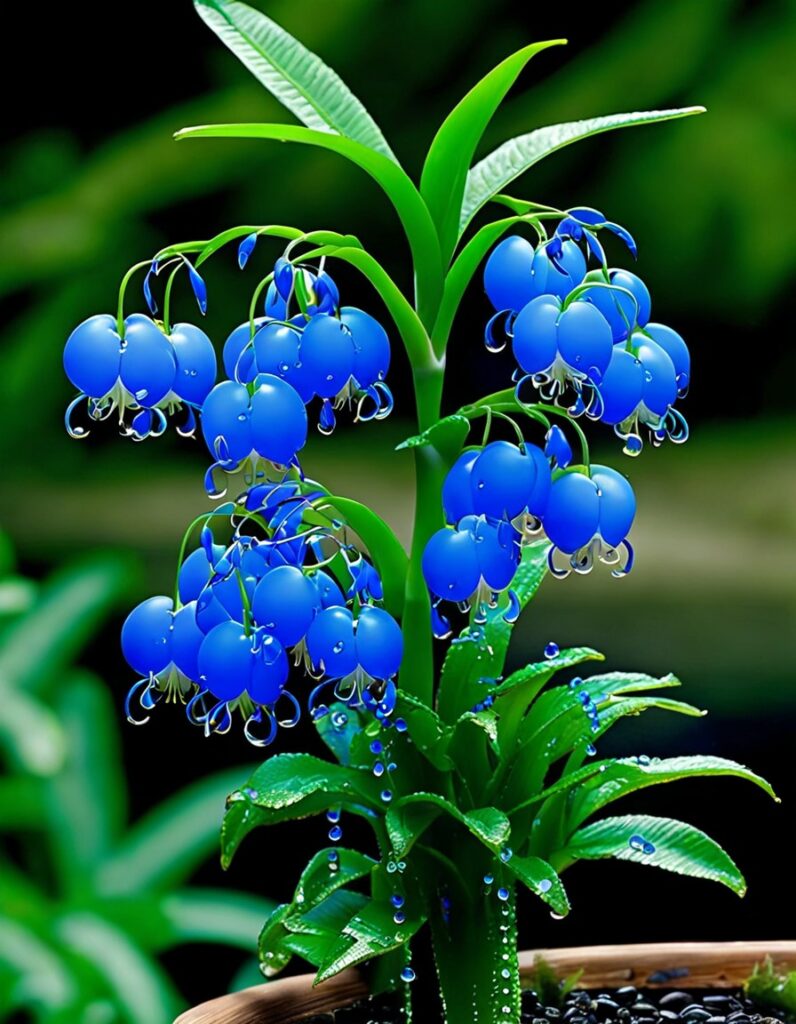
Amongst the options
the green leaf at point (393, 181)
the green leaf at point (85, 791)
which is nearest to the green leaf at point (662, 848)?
the green leaf at point (393, 181)

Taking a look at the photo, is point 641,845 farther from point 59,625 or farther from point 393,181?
point 59,625

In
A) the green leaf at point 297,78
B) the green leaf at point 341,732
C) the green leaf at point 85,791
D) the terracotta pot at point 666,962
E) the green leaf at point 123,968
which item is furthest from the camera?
the green leaf at point 85,791

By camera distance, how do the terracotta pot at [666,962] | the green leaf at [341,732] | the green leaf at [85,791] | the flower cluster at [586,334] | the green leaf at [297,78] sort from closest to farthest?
1. the flower cluster at [586,334]
2. the green leaf at [297,78]
3. the green leaf at [341,732]
4. the terracotta pot at [666,962]
5. the green leaf at [85,791]

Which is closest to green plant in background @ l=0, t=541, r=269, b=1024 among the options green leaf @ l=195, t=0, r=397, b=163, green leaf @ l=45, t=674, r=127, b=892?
green leaf @ l=45, t=674, r=127, b=892

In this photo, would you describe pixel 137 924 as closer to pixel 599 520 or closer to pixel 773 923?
pixel 773 923

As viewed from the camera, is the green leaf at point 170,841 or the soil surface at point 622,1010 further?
the green leaf at point 170,841

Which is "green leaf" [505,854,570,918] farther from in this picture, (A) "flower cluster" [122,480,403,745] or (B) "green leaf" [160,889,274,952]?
(B) "green leaf" [160,889,274,952]

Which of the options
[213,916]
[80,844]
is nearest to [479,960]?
[213,916]

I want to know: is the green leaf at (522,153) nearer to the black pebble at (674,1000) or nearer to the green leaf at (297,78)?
the green leaf at (297,78)
